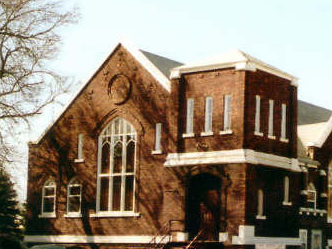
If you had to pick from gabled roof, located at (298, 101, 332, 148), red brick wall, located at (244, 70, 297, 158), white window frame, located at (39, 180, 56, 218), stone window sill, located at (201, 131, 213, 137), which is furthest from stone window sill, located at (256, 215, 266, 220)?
white window frame, located at (39, 180, 56, 218)

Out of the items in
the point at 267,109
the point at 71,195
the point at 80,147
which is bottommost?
the point at 71,195

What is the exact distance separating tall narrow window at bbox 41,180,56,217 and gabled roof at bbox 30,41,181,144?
260cm

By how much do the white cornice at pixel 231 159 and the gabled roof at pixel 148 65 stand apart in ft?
11.8

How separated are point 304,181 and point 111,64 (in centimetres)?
1141

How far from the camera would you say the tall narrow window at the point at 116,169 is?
39.4m

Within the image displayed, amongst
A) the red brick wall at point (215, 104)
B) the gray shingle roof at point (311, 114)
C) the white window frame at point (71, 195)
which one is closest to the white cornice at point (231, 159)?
the red brick wall at point (215, 104)

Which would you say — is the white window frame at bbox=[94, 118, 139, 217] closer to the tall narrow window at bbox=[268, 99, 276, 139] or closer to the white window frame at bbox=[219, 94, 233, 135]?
the white window frame at bbox=[219, 94, 233, 135]

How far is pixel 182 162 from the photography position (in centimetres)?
3603

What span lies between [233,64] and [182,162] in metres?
5.00

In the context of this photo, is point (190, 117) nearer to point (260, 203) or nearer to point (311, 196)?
point (260, 203)

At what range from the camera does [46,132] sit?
145ft

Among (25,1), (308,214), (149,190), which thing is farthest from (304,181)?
(25,1)

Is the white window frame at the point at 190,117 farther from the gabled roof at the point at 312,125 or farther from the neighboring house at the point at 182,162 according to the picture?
the gabled roof at the point at 312,125

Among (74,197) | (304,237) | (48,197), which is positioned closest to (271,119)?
(304,237)
